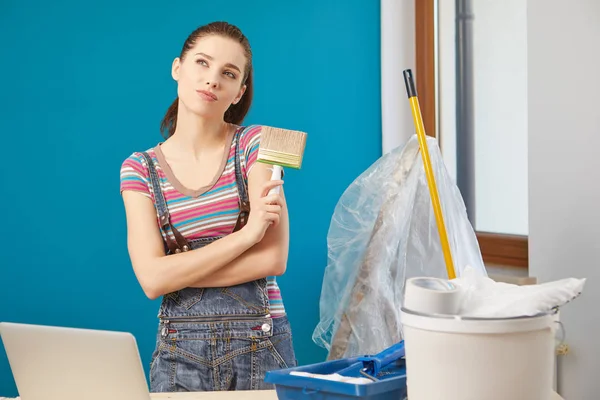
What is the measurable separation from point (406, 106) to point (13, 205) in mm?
1453

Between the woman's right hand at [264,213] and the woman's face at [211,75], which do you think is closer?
the woman's right hand at [264,213]

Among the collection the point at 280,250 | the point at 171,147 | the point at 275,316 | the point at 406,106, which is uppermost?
the point at 406,106


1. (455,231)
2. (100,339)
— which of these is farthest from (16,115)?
(100,339)

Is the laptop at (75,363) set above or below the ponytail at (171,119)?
below

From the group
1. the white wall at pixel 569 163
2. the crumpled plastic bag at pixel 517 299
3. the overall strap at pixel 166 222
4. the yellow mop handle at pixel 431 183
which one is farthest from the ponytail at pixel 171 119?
the crumpled plastic bag at pixel 517 299

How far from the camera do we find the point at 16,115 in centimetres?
276

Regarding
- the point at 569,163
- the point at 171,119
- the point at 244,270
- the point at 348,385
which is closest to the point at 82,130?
the point at 171,119

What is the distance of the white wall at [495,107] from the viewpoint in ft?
8.98

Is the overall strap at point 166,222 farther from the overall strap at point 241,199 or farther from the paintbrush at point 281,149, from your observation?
the paintbrush at point 281,149

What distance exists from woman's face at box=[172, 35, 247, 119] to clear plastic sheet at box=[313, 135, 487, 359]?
2.13ft

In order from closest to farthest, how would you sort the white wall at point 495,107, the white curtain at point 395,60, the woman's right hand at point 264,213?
the woman's right hand at point 264,213 → the white wall at point 495,107 → the white curtain at point 395,60

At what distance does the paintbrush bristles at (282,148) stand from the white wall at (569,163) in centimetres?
77

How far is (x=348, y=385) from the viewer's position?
122 centimetres

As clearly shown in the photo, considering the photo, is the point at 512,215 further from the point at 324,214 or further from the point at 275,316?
the point at 275,316
